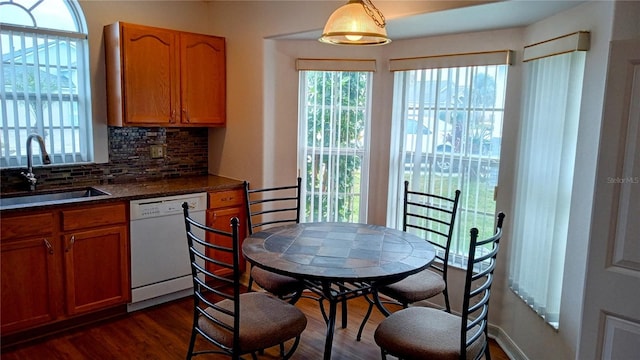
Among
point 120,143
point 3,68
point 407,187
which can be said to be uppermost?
point 3,68

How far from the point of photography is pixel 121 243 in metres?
3.14

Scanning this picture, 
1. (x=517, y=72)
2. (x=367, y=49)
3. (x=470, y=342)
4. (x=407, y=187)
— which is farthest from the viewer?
(x=367, y=49)

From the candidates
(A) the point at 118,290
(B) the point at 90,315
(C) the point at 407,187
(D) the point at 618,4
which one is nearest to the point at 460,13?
(D) the point at 618,4

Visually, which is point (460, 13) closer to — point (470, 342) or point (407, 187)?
point (407, 187)

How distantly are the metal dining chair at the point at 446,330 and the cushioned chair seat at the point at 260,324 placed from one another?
A: 419 millimetres

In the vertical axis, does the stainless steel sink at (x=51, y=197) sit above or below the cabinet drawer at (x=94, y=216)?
above

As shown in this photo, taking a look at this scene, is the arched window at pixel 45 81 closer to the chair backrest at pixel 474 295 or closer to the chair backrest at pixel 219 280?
the chair backrest at pixel 219 280

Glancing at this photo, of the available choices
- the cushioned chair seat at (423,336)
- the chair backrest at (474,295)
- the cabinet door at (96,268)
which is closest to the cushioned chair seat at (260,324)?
the cushioned chair seat at (423,336)

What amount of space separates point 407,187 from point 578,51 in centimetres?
136

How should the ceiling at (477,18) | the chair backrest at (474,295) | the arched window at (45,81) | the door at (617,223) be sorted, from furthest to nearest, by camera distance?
1. the arched window at (45,81)
2. the ceiling at (477,18)
3. the chair backrest at (474,295)
4. the door at (617,223)

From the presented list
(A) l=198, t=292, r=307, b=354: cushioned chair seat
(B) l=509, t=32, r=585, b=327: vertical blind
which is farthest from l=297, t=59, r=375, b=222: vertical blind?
(A) l=198, t=292, r=307, b=354: cushioned chair seat

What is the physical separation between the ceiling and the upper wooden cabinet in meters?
0.99

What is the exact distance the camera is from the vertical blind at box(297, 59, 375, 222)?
140 inches

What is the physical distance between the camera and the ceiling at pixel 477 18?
236cm
